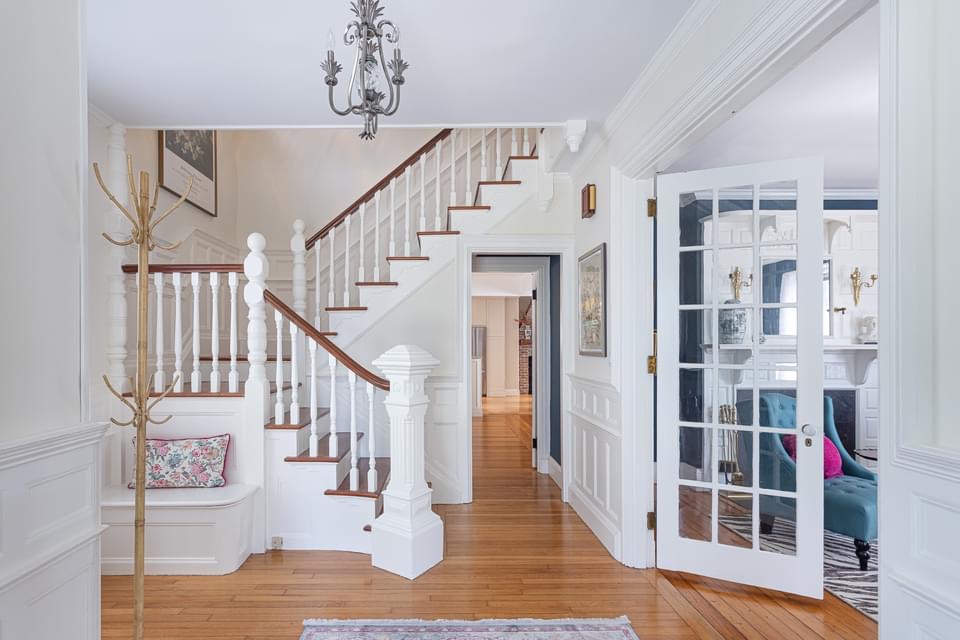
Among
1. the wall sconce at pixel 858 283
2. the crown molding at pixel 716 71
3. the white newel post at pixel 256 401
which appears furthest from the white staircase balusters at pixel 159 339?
the wall sconce at pixel 858 283

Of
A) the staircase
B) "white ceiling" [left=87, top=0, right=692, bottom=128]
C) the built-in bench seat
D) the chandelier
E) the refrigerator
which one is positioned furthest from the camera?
the refrigerator

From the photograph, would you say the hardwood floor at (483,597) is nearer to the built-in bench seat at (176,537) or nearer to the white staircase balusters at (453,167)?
the built-in bench seat at (176,537)

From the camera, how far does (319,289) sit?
14.3 feet

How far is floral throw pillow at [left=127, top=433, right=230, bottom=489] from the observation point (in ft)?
9.66

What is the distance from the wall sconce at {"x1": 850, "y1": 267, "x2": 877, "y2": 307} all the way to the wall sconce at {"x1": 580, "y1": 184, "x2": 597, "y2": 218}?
2.82 m

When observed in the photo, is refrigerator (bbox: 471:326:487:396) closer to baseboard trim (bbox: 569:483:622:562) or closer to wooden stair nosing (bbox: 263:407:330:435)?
baseboard trim (bbox: 569:483:622:562)

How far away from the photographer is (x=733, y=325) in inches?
103

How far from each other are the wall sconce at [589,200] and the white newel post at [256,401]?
210 centimetres

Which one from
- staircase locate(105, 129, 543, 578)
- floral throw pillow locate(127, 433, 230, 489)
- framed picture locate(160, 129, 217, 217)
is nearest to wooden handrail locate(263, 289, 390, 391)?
staircase locate(105, 129, 543, 578)

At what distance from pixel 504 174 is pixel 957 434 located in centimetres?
388

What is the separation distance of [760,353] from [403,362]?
187 cm

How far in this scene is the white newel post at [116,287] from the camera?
311cm

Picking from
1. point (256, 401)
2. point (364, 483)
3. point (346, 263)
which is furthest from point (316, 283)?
point (364, 483)

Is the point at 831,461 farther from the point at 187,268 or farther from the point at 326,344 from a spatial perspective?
the point at 187,268
